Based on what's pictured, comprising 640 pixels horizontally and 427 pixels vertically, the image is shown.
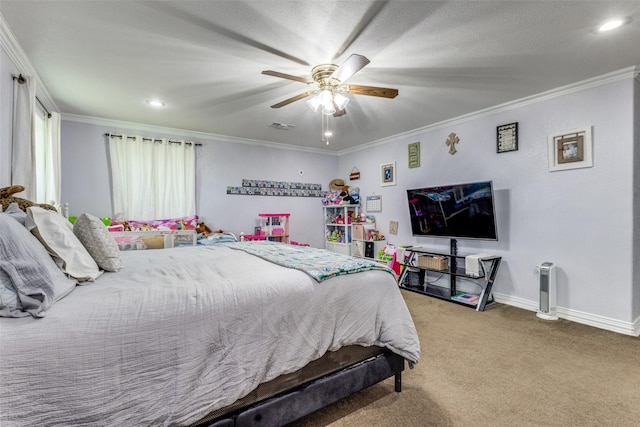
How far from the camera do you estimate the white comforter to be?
903 millimetres

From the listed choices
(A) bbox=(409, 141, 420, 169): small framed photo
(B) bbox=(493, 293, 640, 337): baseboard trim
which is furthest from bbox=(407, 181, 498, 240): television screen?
(B) bbox=(493, 293, 640, 337): baseboard trim

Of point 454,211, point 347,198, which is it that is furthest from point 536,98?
point 347,198

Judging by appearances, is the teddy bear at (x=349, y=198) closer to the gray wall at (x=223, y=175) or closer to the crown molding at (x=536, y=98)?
the gray wall at (x=223, y=175)

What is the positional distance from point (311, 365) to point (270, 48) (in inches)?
86.7

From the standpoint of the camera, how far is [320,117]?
12.3 feet

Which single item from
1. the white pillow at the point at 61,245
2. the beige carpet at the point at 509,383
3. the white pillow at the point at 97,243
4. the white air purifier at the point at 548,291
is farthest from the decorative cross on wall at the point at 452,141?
the white pillow at the point at 61,245

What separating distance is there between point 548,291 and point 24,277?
405cm

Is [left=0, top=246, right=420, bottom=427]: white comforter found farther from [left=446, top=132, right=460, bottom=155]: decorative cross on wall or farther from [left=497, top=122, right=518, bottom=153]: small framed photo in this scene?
[left=446, top=132, right=460, bottom=155]: decorative cross on wall

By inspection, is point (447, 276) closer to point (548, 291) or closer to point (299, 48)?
point (548, 291)

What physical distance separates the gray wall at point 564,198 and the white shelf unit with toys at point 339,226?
1753 millimetres

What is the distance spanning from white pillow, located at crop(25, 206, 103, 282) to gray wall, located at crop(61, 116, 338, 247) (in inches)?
108

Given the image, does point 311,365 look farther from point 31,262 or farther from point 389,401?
point 31,262

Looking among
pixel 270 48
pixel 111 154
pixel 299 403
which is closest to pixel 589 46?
pixel 270 48

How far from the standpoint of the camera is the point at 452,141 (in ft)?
13.1
